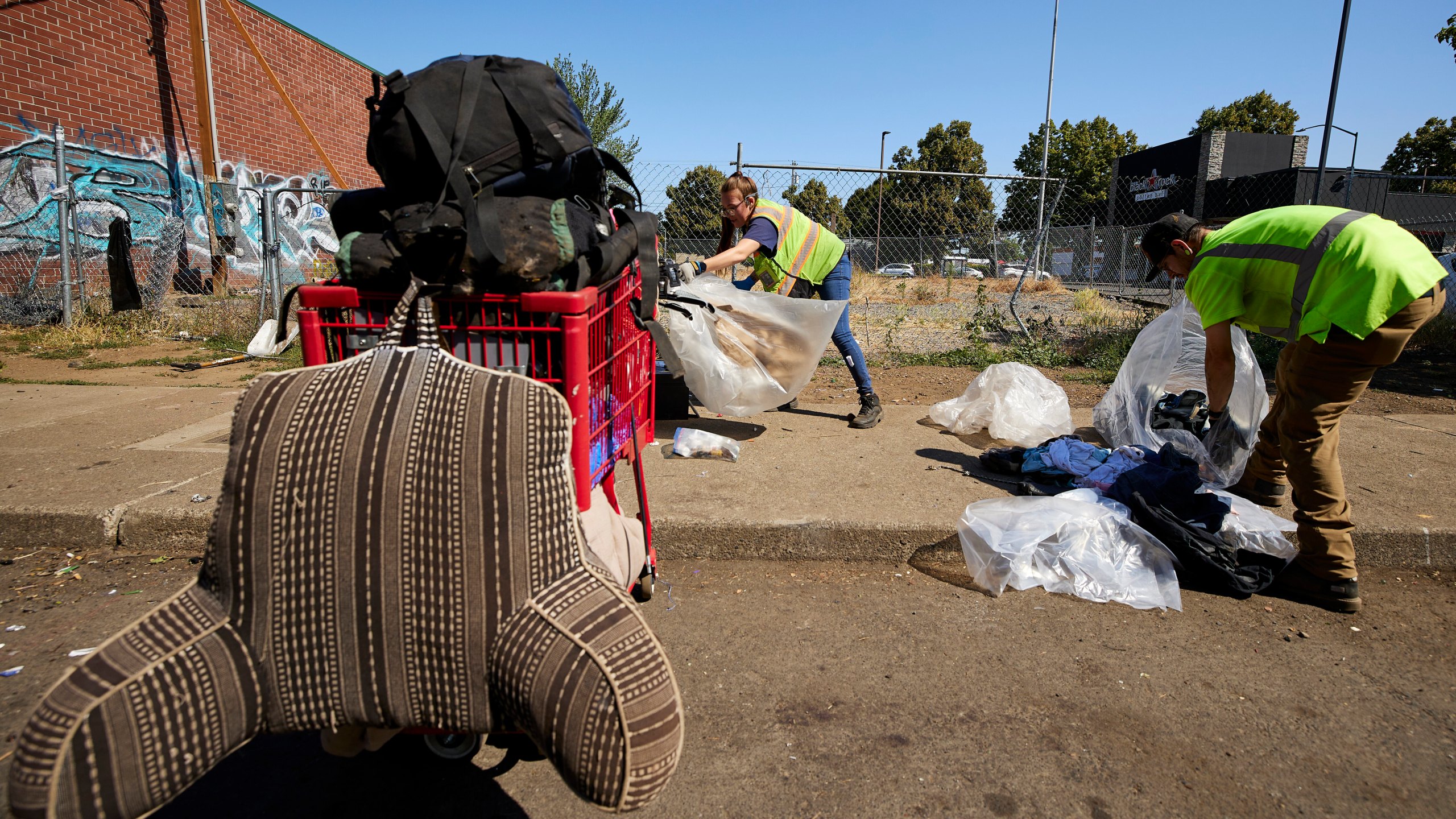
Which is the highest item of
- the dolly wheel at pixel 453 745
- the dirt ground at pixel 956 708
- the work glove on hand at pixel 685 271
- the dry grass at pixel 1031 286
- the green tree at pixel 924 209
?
the green tree at pixel 924 209

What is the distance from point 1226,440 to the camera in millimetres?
3684

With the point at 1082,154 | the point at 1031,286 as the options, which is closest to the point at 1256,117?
the point at 1082,154

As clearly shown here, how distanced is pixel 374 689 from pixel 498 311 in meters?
0.87

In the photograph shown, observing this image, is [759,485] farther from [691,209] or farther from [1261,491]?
[691,209]

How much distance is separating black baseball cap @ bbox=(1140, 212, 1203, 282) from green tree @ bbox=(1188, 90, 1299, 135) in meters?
45.7

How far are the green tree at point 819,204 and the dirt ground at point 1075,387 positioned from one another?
1.99m

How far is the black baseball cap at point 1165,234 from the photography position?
3641mm

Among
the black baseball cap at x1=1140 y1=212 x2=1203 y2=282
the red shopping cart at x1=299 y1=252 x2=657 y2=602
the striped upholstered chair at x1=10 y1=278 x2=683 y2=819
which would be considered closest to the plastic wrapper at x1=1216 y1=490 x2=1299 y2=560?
the black baseball cap at x1=1140 y1=212 x2=1203 y2=282

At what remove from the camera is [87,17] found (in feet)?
35.7

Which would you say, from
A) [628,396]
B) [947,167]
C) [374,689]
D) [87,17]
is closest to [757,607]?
[628,396]

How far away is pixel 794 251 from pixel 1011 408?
5.55 feet

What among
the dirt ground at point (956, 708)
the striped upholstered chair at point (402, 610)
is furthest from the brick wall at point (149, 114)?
the striped upholstered chair at point (402, 610)

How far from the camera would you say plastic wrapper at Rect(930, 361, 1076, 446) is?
460 centimetres

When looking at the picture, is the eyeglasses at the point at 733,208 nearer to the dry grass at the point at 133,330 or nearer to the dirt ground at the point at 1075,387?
the dirt ground at the point at 1075,387
